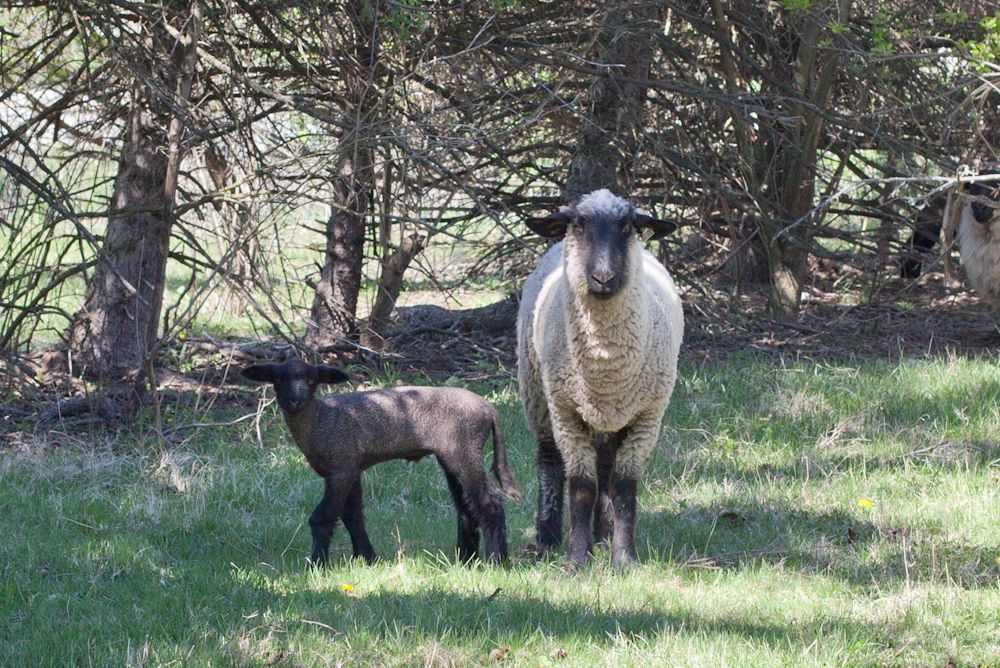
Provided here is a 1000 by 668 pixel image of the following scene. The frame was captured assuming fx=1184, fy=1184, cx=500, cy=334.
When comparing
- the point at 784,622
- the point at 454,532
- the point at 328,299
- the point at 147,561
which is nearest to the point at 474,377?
the point at 328,299

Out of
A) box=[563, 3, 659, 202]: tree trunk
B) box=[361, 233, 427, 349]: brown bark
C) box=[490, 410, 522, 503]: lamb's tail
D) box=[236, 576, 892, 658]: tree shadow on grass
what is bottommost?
box=[236, 576, 892, 658]: tree shadow on grass

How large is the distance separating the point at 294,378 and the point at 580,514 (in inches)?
65.1

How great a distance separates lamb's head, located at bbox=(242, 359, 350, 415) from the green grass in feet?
2.69

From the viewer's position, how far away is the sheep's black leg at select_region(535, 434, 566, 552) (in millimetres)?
6582

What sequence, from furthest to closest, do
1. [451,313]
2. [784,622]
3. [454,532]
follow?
[451,313] → [454,532] → [784,622]

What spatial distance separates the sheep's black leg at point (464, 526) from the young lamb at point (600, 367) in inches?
19.1

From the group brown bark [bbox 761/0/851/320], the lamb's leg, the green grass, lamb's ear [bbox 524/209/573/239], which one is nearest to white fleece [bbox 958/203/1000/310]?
brown bark [bbox 761/0/851/320]

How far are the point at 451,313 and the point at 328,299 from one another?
6.36 feet

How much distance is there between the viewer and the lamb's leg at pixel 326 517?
5.92m

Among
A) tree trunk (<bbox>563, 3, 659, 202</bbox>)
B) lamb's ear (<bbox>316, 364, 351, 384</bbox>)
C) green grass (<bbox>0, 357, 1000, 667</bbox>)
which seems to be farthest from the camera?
tree trunk (<bbox>563, 3, 659, 202</bbox>)

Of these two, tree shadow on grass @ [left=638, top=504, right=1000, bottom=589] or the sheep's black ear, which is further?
the sheep's black ear

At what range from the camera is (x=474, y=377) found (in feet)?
34.3

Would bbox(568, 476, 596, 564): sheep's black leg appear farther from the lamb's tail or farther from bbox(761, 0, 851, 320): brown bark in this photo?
bbox(761, 0, 851, 320): brown bark

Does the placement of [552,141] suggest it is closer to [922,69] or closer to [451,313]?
[451,313]
